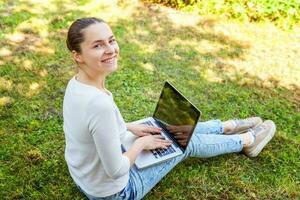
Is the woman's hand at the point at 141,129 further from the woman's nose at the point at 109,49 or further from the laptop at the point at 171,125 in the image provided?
the woman's nose at the point at 109,49

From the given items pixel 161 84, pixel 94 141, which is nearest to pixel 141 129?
pixel 94 141

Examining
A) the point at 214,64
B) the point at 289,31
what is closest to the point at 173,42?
the point at 214,64

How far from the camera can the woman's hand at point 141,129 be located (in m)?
3.28

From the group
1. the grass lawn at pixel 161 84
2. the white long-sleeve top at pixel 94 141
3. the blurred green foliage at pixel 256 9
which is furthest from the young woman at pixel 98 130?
the blurred green foliage at pixel 256 9

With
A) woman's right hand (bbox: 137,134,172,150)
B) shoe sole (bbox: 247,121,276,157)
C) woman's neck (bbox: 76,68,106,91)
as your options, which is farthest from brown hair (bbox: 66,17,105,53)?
shoe sole (bbox: 247,121,276,157)

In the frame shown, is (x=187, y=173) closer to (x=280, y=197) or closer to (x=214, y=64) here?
(x=280, y=197)

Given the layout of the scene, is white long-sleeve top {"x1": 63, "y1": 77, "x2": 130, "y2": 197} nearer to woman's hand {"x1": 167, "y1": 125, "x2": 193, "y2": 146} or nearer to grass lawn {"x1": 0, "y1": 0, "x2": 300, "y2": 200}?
woman's hand {"x1": 167, "y1": 125, "x2": 193, "y2": 146}

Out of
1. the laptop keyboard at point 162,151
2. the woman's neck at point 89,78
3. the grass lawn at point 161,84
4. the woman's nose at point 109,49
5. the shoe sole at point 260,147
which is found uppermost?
the woman's nose at point 109,49

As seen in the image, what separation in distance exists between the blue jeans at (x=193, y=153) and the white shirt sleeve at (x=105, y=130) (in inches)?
17.0

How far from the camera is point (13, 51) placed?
534 centimetres

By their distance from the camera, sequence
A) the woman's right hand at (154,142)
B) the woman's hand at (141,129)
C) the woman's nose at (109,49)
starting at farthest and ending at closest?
the woman's hand at (141,129), the woman's right hand at (154,142), the woman's nose at (109,49)

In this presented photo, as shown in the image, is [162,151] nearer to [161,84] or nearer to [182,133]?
[182,133]

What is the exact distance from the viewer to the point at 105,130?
235 centimetres

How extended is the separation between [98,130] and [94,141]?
0.14 m
